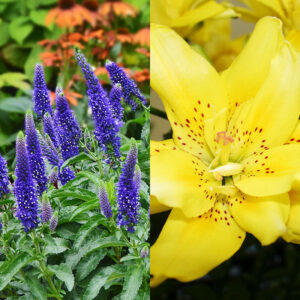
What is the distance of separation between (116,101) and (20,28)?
0.90 metres

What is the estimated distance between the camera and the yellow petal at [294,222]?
277 mm

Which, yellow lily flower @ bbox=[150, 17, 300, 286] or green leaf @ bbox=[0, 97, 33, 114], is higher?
yellow lily flower @ bbox=[150, 17, 300, 286]

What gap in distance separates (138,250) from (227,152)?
8.2 inches

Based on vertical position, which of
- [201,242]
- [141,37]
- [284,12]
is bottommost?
[141,37]

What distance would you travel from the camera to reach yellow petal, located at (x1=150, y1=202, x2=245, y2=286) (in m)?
0.29

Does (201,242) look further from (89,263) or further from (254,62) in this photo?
(89,263)

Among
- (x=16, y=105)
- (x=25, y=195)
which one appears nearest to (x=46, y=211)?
(x=25, y=195)

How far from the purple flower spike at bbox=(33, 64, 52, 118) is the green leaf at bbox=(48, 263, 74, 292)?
0.52 ft

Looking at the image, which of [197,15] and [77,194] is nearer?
[197,15]

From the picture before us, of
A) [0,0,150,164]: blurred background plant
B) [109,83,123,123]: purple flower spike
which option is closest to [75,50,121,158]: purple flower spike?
[109,83,123,123]: purple flower spike

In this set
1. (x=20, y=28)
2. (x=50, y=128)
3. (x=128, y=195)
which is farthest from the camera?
(x=20, y=28)

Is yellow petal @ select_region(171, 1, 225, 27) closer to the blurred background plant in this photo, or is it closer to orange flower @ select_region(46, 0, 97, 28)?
the blurred background plant

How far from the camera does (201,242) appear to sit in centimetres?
29

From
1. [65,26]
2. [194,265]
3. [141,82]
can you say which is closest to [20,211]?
[194,265]
